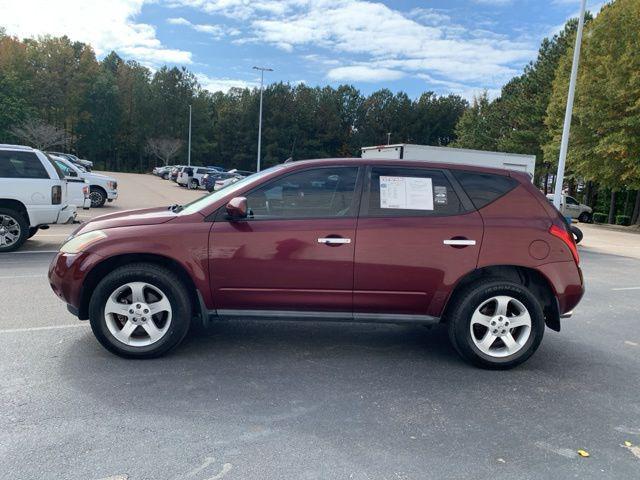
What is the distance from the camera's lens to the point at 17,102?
59.8 metres

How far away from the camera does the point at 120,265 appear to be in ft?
14.0

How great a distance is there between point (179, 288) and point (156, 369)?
0.68m

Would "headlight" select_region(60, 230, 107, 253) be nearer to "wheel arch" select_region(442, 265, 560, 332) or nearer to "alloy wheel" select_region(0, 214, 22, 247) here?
"wheel arch" select_region(442, 265, 560, 332)

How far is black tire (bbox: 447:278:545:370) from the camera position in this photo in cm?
427

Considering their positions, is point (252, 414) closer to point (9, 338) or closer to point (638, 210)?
point (9, 338)

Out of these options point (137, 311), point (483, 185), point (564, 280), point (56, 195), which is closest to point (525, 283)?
point (564, 280)

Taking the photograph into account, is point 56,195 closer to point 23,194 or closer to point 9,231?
point 23,194

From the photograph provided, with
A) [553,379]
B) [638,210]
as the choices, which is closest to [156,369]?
[553,379]

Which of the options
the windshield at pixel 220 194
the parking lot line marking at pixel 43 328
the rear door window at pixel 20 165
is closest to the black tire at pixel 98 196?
the rear door window at pixel 20 165

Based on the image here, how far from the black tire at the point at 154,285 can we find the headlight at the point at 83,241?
0.31m

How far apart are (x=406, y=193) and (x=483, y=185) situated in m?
0.71

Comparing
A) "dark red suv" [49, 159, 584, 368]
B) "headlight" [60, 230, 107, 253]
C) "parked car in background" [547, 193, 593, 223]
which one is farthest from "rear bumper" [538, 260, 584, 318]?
"parked car in background" [547, 193, 593, 223]

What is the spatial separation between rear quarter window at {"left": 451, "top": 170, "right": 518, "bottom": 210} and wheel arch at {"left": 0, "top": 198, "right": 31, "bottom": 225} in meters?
8.23

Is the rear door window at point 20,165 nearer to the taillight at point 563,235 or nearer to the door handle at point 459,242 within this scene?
the door handle at point 459,242
